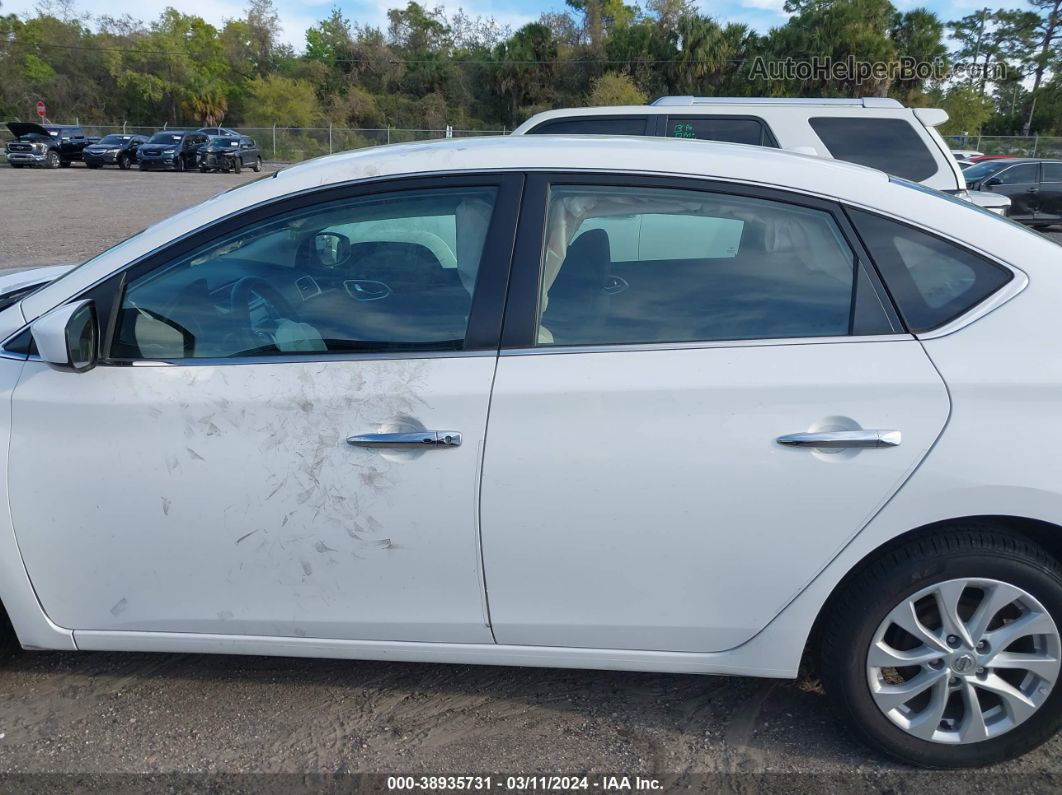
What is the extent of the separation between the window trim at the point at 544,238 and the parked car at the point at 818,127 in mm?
4444

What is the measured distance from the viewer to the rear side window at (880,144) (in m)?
6.86

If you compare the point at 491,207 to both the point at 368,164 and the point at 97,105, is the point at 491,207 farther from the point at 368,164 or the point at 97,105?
the point at 97,105

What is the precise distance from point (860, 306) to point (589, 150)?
0.89m

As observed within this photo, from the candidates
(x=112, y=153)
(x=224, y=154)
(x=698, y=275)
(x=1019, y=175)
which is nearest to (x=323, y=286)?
(x=698, y=275)

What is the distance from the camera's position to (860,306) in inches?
89.7

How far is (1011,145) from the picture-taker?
3553 centimetres

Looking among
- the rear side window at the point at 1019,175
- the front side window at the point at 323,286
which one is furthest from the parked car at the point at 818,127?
the rear side window at the point at 1019,175

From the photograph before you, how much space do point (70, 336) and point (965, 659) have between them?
2.63 metres

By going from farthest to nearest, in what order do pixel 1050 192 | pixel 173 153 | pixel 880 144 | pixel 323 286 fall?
pixel 173 153 < pixel 1050 192 < pixel 880 144 < pixel 323 286

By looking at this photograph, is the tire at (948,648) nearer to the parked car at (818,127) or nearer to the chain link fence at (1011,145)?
the parked car at (818,127)

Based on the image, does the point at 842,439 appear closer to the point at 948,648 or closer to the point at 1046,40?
the point at 948,648

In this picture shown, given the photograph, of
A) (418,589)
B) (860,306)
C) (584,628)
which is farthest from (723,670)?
(860,306)

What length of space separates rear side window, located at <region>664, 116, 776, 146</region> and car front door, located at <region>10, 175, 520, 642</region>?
5533mm

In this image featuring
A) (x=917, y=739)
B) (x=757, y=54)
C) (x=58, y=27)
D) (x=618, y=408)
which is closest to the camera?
(x=618, y=408)
